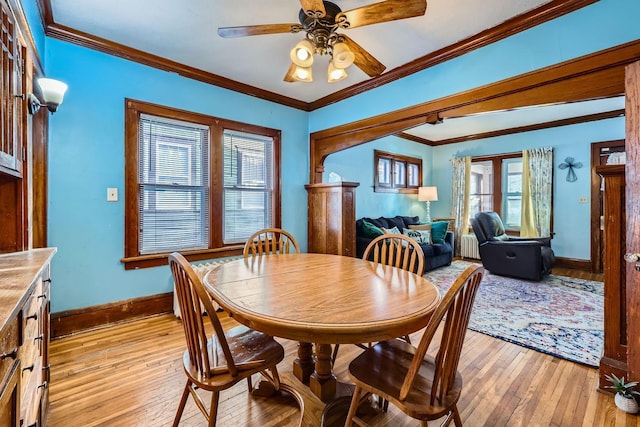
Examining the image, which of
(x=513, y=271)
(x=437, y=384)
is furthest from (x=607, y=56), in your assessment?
(x=513, y=271)

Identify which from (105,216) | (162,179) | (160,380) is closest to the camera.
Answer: (160,380)

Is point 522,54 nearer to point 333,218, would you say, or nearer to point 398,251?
point 398,251

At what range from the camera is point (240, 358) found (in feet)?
4.57

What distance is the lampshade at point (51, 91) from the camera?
1997mm

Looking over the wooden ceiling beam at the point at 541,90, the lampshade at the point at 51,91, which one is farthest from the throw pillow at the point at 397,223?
the lampshade at the point at 51,91

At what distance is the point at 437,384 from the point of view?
1055 millimetres

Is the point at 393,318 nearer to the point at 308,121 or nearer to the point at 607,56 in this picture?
the point at 607,56

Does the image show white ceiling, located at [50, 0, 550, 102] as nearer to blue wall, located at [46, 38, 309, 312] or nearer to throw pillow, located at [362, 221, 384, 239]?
blue wall, located at [46, 38, 309, 312]

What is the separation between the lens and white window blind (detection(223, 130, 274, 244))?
11.5 feet

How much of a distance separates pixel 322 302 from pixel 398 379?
0.44 m

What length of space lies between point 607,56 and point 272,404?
2985 mm

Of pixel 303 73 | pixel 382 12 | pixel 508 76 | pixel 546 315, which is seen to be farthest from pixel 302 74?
pixel 546 315

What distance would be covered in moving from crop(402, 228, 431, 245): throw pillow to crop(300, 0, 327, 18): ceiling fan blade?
379 cm

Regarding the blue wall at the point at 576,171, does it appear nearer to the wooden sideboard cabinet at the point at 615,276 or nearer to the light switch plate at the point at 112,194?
the wooden sideboard cabinet at the point at 615,276
